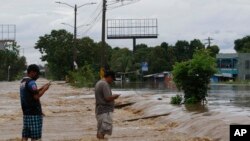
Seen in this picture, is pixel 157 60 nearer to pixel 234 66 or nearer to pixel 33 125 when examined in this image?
pixel 234 66

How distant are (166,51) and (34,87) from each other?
114327 millimetres

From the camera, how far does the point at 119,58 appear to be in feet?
407

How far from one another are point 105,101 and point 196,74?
32.5 feet

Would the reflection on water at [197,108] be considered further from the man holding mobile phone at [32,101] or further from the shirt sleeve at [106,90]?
the man holding mobile phone at [32,101]

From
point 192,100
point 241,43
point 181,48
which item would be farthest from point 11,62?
point 192,100

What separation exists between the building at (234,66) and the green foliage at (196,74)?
90300 mm

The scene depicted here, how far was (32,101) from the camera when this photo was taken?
10.9 meters

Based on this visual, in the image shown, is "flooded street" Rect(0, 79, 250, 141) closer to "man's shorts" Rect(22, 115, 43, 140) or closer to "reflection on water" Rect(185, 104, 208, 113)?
"reflection on water" Rect(185, 104, 208, 113)

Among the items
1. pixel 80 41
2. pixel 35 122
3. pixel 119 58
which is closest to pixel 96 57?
pixel 80 41

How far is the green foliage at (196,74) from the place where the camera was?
70.6 feet

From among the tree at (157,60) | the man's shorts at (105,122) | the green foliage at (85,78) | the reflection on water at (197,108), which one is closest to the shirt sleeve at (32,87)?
the man's shorts at (105,122)

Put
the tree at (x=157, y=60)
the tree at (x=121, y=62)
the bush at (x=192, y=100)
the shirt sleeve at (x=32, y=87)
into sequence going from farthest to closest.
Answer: the tree at (x=121, y=62) < the tree at (x=157, y=60) < the bush at (x=192, y=100) < the shirt sleeve at (x=32, y=87)

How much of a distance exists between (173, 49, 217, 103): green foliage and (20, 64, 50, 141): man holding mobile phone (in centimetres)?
1132

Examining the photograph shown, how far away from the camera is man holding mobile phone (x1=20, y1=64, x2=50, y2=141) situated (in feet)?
35.3
